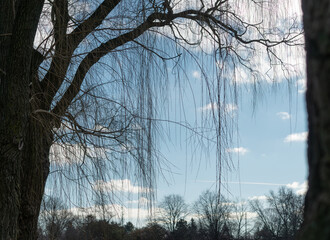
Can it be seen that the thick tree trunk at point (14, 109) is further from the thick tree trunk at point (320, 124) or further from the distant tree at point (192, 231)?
the distant tree at point (192, 231)

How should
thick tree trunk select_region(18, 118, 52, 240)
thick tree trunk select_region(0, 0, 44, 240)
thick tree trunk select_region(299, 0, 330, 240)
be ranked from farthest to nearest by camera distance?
1. thick tree trunk select_region(18, 118, 52, 240)
2. thick tree trunk select_region(0, 0, 44, 240)
3. thick tree trunk select_region(299, 0, 330, 240)

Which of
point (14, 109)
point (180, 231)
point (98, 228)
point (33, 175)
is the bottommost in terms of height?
point (98, 228)

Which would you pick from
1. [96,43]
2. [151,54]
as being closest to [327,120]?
[151,54]

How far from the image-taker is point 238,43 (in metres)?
2.16

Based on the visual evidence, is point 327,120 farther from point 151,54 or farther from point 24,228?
point 24,228

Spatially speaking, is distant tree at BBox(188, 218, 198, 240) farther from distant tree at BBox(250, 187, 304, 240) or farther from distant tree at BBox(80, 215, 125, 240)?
distant tree at BBox(80, 215, 125, 240)

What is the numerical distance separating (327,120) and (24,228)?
2700 mm

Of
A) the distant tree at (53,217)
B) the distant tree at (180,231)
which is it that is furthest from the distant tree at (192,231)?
the distant tree at (53,217)

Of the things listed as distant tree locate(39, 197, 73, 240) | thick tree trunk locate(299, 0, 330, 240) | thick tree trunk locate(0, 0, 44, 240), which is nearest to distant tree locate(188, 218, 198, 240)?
distant tree locate(39, 197, 73, 240)

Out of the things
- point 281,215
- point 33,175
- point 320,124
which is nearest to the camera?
point 320,124

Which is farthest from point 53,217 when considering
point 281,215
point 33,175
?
point 281,215

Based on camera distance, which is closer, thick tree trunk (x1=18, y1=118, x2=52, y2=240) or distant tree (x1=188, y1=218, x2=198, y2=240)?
thick tree trunk (x1=18, y1=118, x2=52, y2=240)

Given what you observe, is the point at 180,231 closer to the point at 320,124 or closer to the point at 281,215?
the point at 281,215

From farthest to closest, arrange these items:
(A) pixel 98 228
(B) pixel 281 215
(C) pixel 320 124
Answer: (B) pixel 281 215 → (A) pixel 98 228 → (C) pixel 320 124
